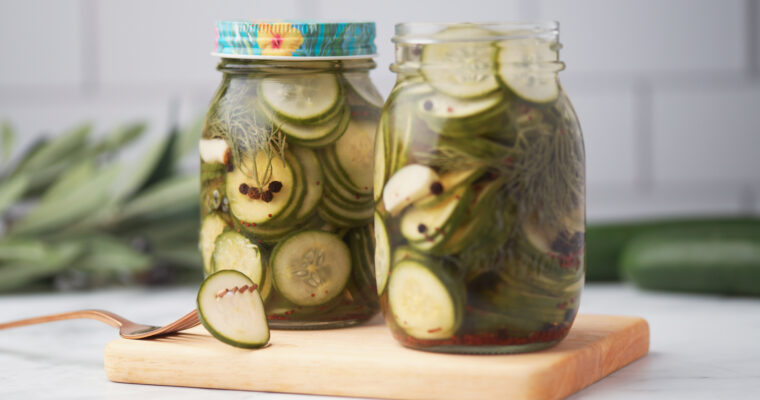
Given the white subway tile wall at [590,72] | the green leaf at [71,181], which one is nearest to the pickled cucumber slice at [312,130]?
the green leaf at [71,181]

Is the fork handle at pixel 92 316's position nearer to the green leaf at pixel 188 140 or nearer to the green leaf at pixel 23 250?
the green leaf at pixel 23 250

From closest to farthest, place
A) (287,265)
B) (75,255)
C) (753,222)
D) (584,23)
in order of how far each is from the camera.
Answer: (287,265) → (75,255) → (753,222) → (584,23)

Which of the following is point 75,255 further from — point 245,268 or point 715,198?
point 715,198

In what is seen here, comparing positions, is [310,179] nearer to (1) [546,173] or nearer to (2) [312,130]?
(2) [312,130]

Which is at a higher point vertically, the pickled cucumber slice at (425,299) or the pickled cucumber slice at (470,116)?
the pickled cucumber slice at (470,116)

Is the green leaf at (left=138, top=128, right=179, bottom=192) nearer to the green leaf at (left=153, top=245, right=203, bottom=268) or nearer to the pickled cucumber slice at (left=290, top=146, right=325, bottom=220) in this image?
the green leaf at (left=153, top=245, right=203, bottom=268)

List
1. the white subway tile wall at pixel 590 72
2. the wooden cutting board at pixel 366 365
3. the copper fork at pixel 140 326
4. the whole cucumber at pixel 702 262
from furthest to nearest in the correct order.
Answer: the white subway tile wall at pixel 590 72 < the whole cucumber at pixel 702 262 < the copper fork at pixel 140 326 < the wooden cutting board at pixel 366 365

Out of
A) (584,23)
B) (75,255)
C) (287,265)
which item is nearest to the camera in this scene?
(287,265)

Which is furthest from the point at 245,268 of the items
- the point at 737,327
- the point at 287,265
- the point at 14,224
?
the point at 14,224
